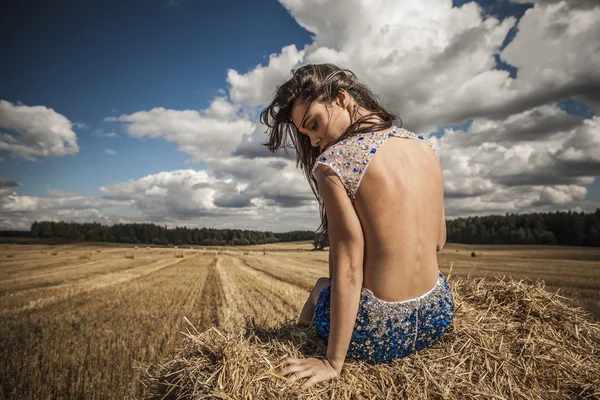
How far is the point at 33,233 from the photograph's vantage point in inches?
2596

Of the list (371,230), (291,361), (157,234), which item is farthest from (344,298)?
(157,234)

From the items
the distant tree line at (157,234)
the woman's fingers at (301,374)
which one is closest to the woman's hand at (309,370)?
the woman's fingers at (301,374)

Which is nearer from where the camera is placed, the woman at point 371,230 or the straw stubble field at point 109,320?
the woman at point 371,230

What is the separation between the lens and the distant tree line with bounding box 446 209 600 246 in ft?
172

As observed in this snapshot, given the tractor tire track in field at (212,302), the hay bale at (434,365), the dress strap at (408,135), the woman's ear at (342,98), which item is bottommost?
the tractor tire track in field at (212,302)

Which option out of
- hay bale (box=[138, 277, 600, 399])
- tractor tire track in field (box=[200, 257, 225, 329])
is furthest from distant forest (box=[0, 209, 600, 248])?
hay bale (box=[138, 277, 600, 399])

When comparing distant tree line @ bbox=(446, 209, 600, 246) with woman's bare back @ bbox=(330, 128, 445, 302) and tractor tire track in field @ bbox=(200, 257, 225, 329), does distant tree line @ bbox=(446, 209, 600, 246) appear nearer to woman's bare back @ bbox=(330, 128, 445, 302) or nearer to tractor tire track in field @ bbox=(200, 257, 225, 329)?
tractor tire track in field @ bbox=(200, 257, 225, 329)

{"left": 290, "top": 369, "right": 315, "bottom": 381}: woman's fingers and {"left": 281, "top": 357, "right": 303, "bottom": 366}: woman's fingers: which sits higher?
{"left": 281, "top": 357, "right": 303, "bottom": 366}: woman's fingers

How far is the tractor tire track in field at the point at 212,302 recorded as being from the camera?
7.64 m

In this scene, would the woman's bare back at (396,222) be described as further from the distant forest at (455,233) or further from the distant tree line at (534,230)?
the distant tree line at (534,230)

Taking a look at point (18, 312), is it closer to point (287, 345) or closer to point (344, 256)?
point (287, 345)

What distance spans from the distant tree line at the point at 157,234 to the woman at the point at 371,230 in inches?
3201

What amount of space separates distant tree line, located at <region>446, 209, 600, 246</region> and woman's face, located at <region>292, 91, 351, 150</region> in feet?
218

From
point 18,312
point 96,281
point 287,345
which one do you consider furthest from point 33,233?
point 287,345
